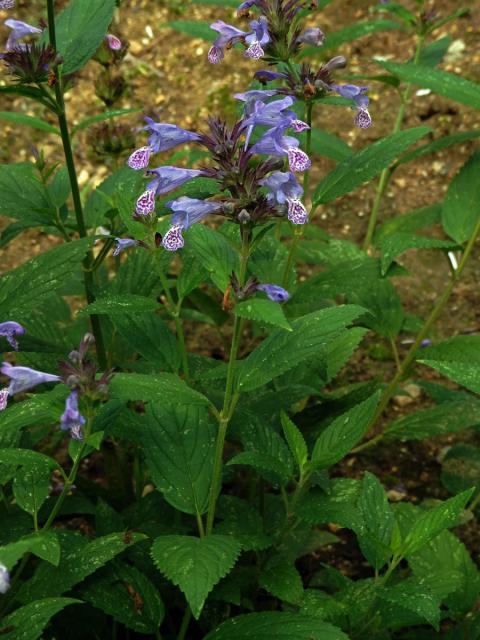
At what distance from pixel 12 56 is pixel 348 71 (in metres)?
3.43

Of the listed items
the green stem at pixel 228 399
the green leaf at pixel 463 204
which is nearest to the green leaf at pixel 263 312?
the green stem at pixel 228 399

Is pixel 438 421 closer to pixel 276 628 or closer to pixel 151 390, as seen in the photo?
pixel 276 628

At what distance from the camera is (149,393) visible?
7.02 feet

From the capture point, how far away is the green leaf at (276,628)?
7.22 feet

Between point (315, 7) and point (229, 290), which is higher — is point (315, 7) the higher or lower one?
the higher one

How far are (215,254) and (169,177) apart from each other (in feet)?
0.70

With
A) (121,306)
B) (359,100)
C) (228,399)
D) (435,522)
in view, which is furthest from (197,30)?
(435,522)

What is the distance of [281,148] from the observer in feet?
6.77

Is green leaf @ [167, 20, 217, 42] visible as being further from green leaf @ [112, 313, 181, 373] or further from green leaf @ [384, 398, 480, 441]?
green leaf @ [384, 398, 480, 441]

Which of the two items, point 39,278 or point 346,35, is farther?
point 346,35

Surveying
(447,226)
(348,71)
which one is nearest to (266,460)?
(447,226)

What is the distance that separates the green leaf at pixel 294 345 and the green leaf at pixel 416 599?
2.09ft

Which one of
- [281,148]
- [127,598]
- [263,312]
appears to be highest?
[281,148]

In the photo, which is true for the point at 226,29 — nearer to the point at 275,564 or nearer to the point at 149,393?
the point at 149,393
